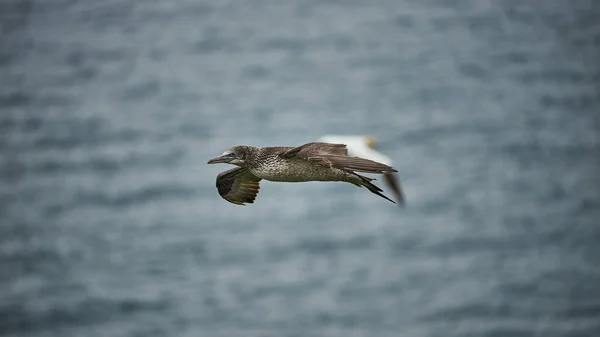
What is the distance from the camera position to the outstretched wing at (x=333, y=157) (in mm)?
7049

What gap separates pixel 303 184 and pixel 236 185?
34.3 metres

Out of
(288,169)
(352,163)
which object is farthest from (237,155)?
(352,163)

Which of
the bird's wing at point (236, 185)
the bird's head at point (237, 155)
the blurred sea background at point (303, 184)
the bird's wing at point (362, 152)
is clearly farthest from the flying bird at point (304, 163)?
the blurred sea background at point (303, 184)

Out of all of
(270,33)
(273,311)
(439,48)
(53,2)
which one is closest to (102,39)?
(53,2)

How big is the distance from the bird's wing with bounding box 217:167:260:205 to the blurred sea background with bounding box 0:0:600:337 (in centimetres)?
1346

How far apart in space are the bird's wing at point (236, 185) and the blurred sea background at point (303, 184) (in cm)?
1346

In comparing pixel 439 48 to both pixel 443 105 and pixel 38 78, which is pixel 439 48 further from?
pixel 38 78

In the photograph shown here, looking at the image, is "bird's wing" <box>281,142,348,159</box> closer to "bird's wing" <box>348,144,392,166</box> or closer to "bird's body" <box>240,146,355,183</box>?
"bird's body" <box>240,146,355,183</box>

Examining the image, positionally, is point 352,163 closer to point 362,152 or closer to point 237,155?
point 237,155

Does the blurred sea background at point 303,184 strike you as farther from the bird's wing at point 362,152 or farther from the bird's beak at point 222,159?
the bird's beak at point 222,159

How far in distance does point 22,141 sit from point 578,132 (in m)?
22.5

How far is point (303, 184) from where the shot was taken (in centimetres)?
4344

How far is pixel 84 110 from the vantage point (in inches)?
1967

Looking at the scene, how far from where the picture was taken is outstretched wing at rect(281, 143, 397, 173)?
23.1ft
